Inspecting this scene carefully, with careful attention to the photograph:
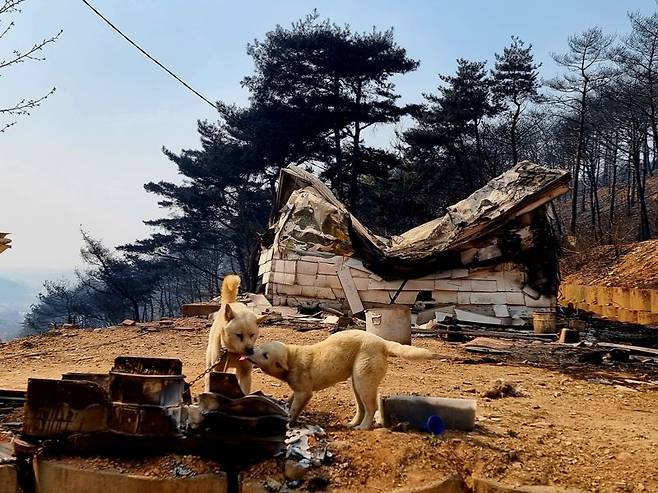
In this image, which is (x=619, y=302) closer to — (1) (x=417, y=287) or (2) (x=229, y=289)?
(1) (x=417, y=287)

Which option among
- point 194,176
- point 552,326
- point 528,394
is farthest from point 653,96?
point 528,394

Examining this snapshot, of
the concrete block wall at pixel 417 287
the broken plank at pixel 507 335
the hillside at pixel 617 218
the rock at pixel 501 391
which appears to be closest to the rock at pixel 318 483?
the rock at pixel 501 391

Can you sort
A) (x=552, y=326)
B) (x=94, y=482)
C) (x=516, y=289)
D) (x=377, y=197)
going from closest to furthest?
1. (x=94, y=482)
2. (x=552, y=326)
3. (x=516, y=289)
4. (x=377, y=197)

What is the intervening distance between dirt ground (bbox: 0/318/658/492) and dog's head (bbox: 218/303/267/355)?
0.76 meters

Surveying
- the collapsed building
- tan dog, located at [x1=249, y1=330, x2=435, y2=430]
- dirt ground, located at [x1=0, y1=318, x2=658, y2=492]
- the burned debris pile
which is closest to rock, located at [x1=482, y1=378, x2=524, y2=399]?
dirt ground, located at [x1=0, y1=318, x2=658, y2=492]

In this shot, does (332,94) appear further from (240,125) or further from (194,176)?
(194,176)

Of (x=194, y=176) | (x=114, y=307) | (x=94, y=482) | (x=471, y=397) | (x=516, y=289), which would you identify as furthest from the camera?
(x=114, y=307)

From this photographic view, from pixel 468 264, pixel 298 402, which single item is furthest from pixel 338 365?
pixel 468 264

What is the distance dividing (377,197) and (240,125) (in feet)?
22.9

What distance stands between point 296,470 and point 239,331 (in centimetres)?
136

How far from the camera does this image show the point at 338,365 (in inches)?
181

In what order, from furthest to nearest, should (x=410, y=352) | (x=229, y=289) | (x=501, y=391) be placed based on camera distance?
(x=501, y=391)
(x=229, y=289)
(x=410, y=352)

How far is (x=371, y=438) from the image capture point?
4.18 meters

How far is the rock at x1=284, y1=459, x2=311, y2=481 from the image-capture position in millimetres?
3781
